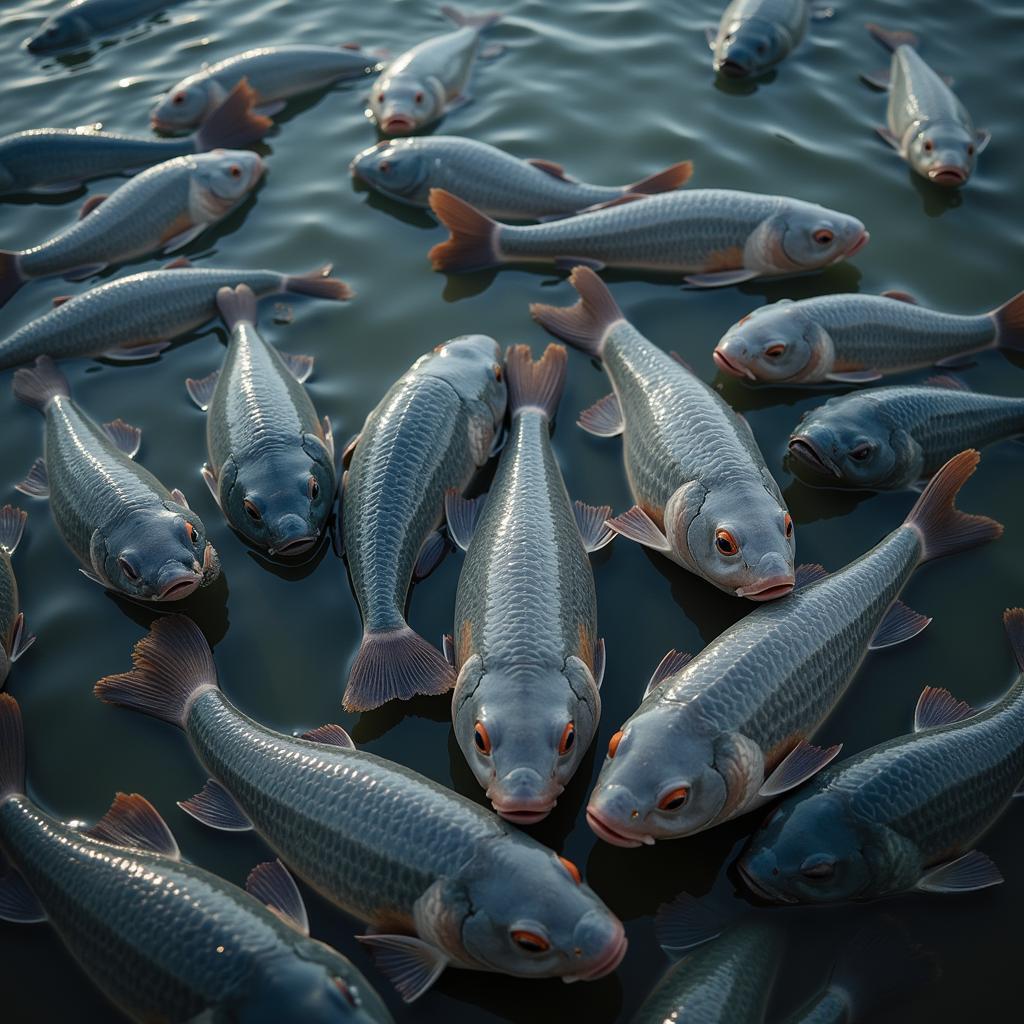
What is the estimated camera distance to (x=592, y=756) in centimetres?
430

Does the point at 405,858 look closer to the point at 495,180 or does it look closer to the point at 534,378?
the point at 534,378

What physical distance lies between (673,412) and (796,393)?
4.23 ft

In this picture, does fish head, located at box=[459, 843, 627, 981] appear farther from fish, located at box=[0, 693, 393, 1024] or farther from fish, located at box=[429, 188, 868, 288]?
fish, located at box=[429, 188, 868, 288]

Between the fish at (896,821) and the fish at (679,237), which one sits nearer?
the fish at (896,821)

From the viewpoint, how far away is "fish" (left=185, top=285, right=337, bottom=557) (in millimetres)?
5039

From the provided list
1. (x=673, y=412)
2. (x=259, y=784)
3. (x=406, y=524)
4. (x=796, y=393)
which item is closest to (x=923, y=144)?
(x=796, y=393)

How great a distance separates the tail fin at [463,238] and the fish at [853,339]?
6.47 ft

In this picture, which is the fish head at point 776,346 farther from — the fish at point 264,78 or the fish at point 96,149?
the fish at point 264,78

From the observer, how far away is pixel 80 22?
31.8 feet

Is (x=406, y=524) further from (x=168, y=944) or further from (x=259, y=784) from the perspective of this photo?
(x=168, y=944)

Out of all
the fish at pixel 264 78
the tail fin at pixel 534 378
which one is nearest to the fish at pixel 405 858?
the tail fin at pixel 534 378

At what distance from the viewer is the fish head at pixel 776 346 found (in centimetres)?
570

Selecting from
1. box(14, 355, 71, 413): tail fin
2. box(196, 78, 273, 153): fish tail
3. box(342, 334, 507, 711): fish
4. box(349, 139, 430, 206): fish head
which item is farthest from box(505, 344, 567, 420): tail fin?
box(196, 78, 273, 153): fish tail

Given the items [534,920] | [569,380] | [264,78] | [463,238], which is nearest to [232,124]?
[264,78]
